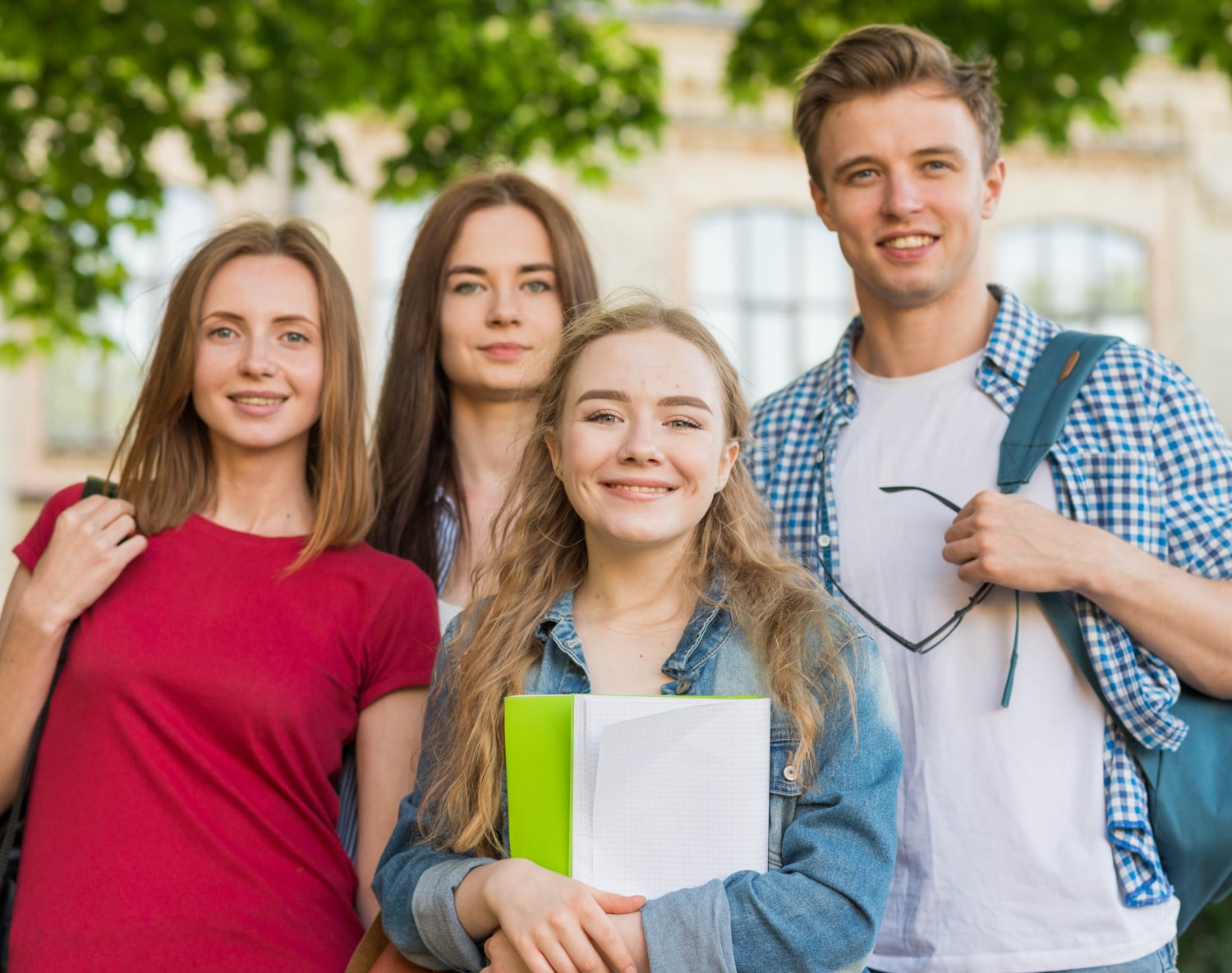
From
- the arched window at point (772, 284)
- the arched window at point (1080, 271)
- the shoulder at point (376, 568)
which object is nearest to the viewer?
the shoulder at point (376, 568)

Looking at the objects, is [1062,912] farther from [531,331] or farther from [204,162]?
[204,162]

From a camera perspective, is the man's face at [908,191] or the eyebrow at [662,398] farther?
the man's face at [908,191]

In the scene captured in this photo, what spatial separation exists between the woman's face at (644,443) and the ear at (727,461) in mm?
34

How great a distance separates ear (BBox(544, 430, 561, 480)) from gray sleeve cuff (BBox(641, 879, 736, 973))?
793 millimetres

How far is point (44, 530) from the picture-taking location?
103 inches

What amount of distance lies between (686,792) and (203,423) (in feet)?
4.39

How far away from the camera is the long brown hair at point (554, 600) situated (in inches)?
81.6

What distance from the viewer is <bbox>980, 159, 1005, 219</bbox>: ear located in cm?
277

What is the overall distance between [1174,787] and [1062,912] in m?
0.28

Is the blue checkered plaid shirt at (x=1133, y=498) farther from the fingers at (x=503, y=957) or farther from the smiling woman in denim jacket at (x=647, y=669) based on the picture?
the fingers at (x=503, y=957)

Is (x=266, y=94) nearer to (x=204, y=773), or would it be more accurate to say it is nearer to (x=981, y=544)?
(x=204, y=773)

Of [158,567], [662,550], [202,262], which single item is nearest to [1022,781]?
[662,550]

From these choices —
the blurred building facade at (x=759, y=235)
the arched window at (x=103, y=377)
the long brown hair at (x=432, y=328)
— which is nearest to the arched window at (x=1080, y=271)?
the blurred building facade at (x=759, y=235)

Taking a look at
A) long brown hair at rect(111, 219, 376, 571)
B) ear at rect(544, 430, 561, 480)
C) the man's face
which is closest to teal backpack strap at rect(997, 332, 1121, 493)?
the man's face
